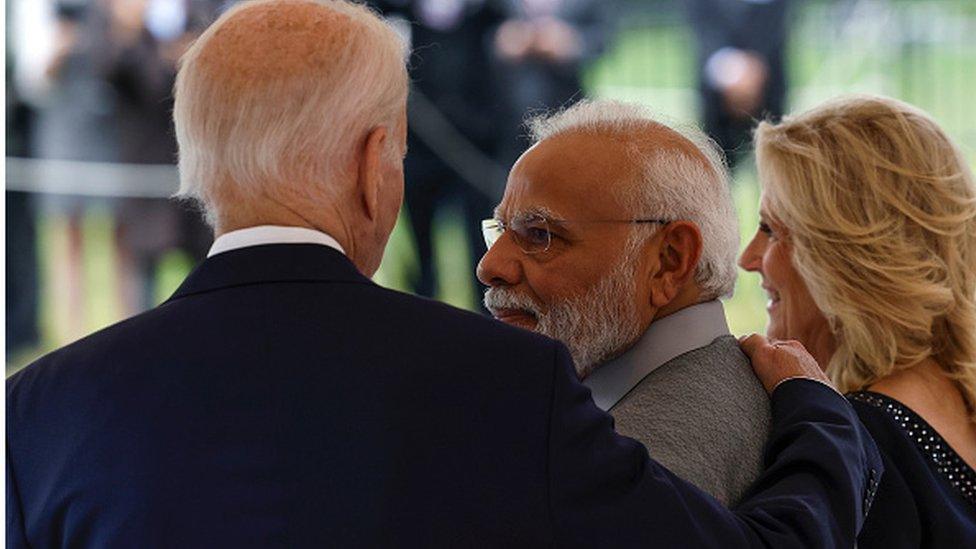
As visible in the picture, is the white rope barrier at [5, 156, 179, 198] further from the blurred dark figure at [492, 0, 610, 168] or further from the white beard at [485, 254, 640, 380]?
the white beard at [485, 254, 640, 380]

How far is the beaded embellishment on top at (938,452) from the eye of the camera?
2293 millimetres

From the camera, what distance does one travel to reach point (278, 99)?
1.55m

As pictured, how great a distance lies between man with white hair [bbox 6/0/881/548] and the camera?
4.88ft

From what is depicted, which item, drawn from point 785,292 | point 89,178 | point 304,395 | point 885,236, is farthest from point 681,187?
point 89,178

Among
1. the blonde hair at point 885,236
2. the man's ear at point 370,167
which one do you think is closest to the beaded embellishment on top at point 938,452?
the blonde hair at point 885,236

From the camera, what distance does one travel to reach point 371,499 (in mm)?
1482

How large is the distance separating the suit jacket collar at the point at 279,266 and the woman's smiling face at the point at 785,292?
4.10ft

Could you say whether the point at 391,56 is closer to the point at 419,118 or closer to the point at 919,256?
the point at 919,256

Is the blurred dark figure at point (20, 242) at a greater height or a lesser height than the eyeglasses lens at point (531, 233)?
lesser

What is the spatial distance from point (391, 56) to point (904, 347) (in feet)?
3.92

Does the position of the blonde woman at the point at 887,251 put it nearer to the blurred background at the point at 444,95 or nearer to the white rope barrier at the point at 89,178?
the blurred background at the point at 444,95

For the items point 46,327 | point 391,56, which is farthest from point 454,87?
point 391,56

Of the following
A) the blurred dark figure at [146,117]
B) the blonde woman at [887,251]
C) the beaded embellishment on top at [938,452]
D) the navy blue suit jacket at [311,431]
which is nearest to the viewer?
the navy blue suit jacket at [311,431]

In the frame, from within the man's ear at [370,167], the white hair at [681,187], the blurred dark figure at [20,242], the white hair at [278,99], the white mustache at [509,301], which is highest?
the white hair at [278,99]
